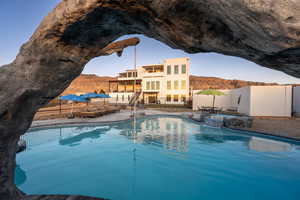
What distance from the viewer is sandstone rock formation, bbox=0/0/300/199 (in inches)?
82.0

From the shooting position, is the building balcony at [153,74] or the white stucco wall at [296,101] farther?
the building balcony at [153,74]

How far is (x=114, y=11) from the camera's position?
2.38m

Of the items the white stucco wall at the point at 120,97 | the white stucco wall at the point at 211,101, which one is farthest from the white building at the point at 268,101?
the white stucco wall at the point at 120,97

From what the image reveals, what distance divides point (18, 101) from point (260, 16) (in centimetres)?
357

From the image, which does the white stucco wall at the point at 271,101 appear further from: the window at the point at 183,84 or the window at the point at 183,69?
the window at the point at 183,69

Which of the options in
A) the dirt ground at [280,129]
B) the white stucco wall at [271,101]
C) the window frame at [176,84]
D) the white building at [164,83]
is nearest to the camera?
the dirt ground at [280,129]

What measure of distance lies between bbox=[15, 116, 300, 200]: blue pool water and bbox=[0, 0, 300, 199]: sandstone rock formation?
2768mm

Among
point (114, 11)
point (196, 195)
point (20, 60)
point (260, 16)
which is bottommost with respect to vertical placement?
point (196, 195)

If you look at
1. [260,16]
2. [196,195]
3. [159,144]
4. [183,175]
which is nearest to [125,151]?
[159,144]

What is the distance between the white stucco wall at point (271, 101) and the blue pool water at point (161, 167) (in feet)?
27.0

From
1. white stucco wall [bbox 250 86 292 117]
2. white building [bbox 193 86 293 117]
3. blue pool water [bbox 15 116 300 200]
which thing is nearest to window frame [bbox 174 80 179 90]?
white building [bbox 193 86 293 117]

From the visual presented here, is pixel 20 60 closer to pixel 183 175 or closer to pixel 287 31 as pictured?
pixel 287 31

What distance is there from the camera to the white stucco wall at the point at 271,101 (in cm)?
1530

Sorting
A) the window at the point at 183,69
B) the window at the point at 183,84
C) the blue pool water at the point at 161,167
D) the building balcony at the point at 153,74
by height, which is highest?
the window at the point at 183,69
